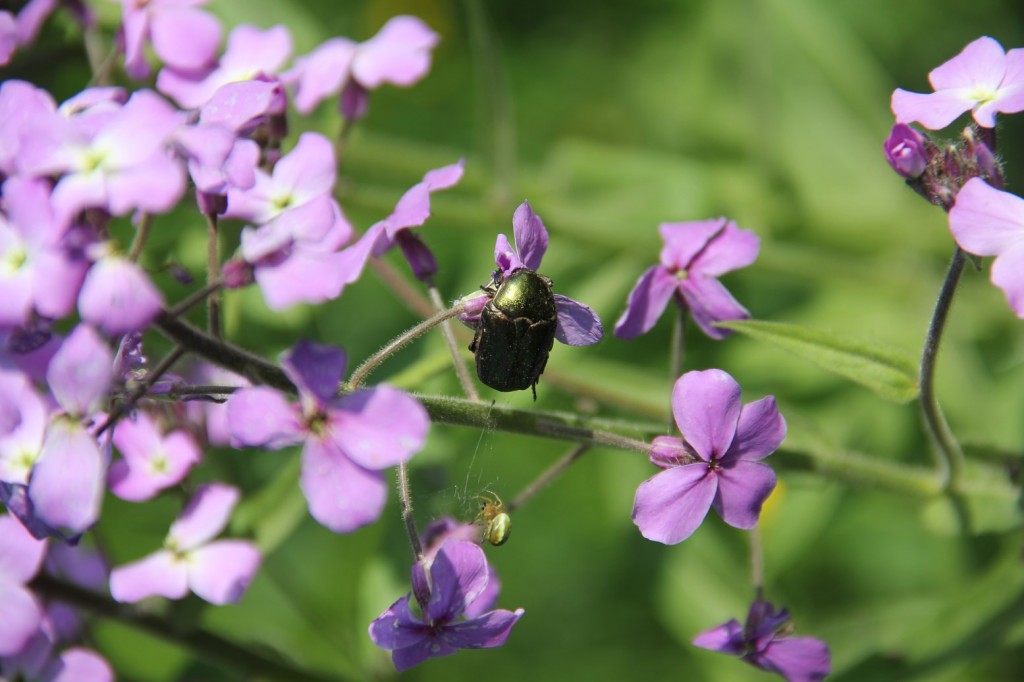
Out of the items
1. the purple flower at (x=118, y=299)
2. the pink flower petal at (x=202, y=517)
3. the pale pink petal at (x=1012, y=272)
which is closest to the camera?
the purple flower at (x=118, y=299)

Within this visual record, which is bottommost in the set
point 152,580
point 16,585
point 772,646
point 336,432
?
point 16,585

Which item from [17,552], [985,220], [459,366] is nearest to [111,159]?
[459,366]

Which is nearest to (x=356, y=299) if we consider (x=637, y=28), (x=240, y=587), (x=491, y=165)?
(x=491, y=165)

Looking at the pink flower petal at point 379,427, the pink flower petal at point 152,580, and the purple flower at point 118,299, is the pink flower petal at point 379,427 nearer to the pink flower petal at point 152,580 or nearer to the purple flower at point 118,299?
the purple flower at point 118,299

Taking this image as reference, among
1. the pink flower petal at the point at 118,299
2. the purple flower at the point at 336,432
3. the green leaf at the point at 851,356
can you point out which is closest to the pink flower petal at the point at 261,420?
the purple flower at the point at 336,432

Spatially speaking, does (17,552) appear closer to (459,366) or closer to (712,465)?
(459,366)

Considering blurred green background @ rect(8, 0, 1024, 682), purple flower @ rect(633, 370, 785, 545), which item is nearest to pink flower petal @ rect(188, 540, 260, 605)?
blurred green background @ rect(8, 0, 1024, 682)
